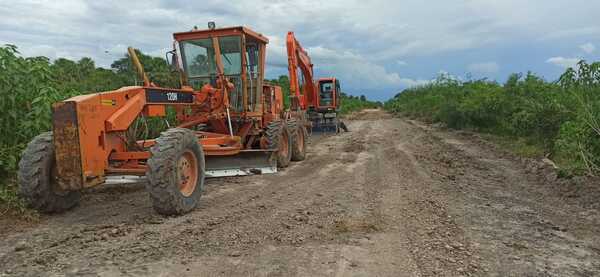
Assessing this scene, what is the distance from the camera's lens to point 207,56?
8.95 m

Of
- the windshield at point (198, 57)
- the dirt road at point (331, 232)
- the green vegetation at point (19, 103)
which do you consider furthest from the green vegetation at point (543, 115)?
the green vegetation at point (19, 103)

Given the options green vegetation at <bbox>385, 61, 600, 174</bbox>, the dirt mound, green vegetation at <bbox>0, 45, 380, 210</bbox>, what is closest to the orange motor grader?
green vegetation at <bbox>0, 45, 380, 210</bbox>

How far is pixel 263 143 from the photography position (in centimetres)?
943

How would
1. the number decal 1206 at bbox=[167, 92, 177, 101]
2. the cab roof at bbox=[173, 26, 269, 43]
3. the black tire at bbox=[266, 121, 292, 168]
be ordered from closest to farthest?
the number decal 1206 at bbox=[167, 92, 177, 101] < the cab roof at bbox=[173, 26, 269, 43] < the black tire at bbox=[266, 121, 292, 168]

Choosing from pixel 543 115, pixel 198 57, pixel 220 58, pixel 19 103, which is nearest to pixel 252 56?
pixel 220 58

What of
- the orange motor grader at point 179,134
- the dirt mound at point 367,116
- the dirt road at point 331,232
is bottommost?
the dirt road at point 331,232

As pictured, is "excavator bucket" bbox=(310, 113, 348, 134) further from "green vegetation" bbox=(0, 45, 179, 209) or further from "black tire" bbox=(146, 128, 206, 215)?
"black tire" bbox=(146, 128, 206, 215)

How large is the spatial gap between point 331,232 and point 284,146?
526cm

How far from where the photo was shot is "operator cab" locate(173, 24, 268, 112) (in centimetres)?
871

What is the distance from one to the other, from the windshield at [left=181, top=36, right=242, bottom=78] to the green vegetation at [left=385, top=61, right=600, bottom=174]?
5.92 m

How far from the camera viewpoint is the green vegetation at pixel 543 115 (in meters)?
8.24

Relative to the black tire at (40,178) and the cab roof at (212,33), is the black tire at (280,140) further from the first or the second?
the black tire at (40,178)

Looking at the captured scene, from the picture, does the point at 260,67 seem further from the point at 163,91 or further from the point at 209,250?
the point at 209,250

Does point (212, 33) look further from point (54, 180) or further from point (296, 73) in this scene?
point (296, 73)
